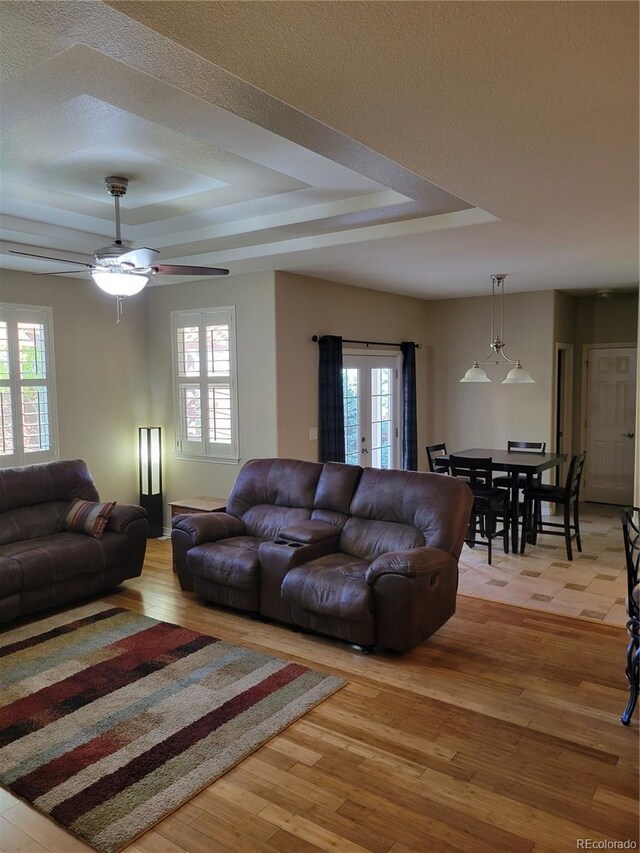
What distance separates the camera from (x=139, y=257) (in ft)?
11.9

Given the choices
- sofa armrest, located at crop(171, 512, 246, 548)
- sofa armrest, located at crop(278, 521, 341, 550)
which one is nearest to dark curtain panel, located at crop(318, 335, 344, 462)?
sofa armrest, located at crop(171, 512, 246, 548)

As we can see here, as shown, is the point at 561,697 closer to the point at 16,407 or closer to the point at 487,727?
the point at 487,727

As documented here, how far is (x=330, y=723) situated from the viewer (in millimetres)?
3123

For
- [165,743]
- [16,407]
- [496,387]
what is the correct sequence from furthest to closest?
[496,387]
[16,407]
[165,743]

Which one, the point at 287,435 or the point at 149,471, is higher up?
the point at 287,435

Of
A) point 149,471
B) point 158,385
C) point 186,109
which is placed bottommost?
point 149,471

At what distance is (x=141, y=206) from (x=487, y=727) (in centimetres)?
404

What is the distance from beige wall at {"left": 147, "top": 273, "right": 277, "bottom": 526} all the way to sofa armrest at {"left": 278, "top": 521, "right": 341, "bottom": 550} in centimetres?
154

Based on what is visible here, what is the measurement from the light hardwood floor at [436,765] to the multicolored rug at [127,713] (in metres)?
0.10

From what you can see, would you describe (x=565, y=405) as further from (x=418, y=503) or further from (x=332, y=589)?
(x=332, y=589)

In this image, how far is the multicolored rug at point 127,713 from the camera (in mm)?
2594

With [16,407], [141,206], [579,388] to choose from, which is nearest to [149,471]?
[16,407]

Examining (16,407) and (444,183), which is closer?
(444,183)

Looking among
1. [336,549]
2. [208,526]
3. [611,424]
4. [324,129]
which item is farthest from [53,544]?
[611,424]
